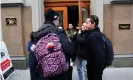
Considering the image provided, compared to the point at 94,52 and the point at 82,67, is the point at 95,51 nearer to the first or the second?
the point at 94,52

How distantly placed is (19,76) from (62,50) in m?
5.42

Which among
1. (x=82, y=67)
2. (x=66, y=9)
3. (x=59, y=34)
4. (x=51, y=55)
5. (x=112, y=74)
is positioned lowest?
(x=112, y=74)

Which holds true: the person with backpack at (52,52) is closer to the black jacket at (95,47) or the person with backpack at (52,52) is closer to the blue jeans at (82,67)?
the black jacket at (95,47)

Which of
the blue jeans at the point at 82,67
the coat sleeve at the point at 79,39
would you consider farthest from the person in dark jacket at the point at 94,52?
the blue jeans at the point at 82,67

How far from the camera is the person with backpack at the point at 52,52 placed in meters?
4.04

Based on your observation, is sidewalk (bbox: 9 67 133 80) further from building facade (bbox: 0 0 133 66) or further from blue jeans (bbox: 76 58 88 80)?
blue jeans (bbox: 76 58 88 80)

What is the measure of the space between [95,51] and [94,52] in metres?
0.03

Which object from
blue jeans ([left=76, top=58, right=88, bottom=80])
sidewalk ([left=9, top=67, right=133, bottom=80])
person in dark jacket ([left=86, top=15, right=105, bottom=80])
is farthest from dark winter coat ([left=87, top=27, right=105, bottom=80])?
sidewalk ([left=9, top=67, right=133, bottom=80])

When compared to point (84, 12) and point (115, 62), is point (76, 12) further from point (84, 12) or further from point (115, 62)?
point (115, 62)

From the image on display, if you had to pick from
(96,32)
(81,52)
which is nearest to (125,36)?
(81,52)

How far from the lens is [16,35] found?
10.1 meters

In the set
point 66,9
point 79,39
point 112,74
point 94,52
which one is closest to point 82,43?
point 79,39

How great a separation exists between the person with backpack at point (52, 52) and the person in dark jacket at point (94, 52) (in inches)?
34.9

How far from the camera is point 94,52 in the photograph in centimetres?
496
